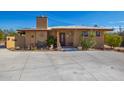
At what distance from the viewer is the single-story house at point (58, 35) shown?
944 inches

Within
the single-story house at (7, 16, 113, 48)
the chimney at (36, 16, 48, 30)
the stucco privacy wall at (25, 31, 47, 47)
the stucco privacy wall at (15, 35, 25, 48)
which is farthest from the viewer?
the chimney at (36, 16, 48, 30)

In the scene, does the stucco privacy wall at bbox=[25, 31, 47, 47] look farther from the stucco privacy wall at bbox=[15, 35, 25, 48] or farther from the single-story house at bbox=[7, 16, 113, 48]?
the stucco privacy wall at bbox=[15, 35, 25, 48]

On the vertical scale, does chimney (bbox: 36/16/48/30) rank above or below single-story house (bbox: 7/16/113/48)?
above

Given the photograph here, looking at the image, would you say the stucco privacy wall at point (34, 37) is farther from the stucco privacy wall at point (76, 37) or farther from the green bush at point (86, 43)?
the green bush at point (86, 43)

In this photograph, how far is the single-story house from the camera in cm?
2398

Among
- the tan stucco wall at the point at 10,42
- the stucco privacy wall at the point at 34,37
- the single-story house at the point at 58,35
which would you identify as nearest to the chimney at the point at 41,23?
the single-story house at the point at 58,35

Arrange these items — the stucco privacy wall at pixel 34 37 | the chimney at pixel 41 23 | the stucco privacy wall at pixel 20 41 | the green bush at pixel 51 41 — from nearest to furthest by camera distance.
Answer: the green bush at pixel 51 41 → the stucco privacy wall at pixel 34 37 → the stucco privacy wall at pixel 20 41 → the chimney at pixel 41 23

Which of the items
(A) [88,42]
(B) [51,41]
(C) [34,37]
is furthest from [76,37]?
(C) [34,37]

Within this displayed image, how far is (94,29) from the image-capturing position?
23.9 metres

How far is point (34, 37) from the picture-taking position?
966 inches

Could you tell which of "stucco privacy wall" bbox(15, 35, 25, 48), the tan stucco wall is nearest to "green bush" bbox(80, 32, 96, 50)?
"stucco privacy wall" bbox(15, 35, 25, 48)
